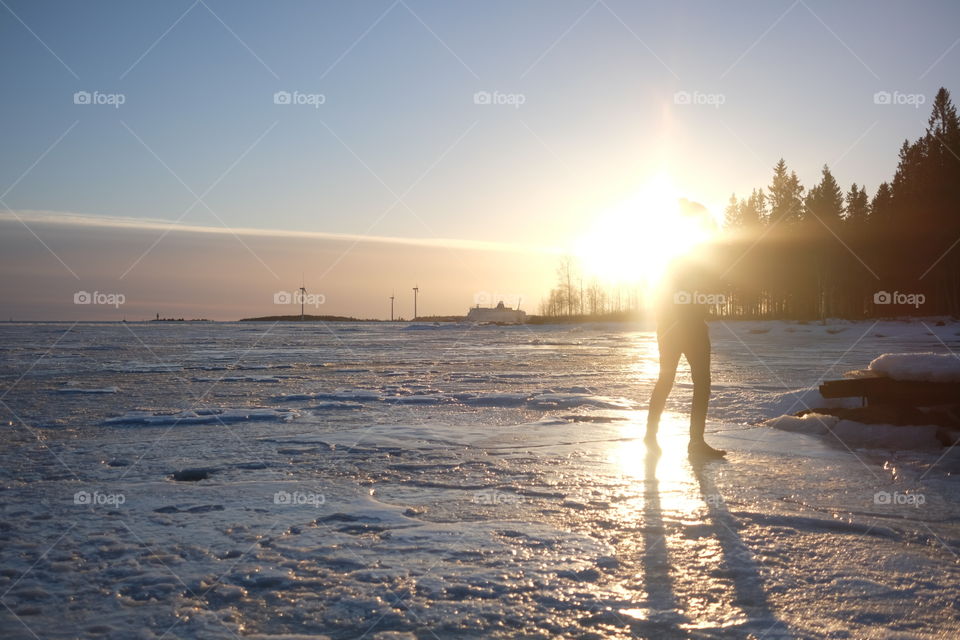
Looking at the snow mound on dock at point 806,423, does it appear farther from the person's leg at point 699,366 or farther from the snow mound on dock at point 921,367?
the person's leg at point 699,366

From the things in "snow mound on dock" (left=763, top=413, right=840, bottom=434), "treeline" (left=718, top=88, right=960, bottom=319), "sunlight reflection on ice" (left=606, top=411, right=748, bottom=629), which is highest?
"treeline" (left=718, top=88, right=960, bottom=319)

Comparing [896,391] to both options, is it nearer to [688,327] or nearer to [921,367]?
[921,367]

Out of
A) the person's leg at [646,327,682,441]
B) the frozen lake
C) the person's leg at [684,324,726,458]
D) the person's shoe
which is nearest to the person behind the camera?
the frozen lake

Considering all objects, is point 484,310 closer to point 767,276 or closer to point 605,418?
point 767,276

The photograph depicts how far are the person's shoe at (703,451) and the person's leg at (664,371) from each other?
44 centimetres

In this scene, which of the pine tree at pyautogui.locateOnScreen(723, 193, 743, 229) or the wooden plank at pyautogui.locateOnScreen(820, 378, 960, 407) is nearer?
the wooden plank at pyautogui.locateOnScreen(820, 378, 960, 407)

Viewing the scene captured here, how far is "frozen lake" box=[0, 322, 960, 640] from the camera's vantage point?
2.35 m

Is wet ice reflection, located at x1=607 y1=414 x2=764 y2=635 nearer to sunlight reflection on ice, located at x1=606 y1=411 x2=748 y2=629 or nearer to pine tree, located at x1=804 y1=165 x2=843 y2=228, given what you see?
sunlight reflection on ice, located at x1=606 y1=411 x2=748 y2=629

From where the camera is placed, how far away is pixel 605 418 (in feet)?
24.4

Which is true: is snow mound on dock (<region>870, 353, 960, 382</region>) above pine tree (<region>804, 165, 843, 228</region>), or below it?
below

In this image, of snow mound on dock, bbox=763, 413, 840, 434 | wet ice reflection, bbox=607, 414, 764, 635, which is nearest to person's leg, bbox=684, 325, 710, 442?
wet ice reflection, bbox=607, 414, 764, 635

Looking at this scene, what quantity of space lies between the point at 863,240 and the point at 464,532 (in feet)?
185

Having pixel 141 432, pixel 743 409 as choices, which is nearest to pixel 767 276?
pixel 743 409

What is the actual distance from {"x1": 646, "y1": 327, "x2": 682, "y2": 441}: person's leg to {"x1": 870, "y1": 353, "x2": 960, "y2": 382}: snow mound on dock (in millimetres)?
1984
